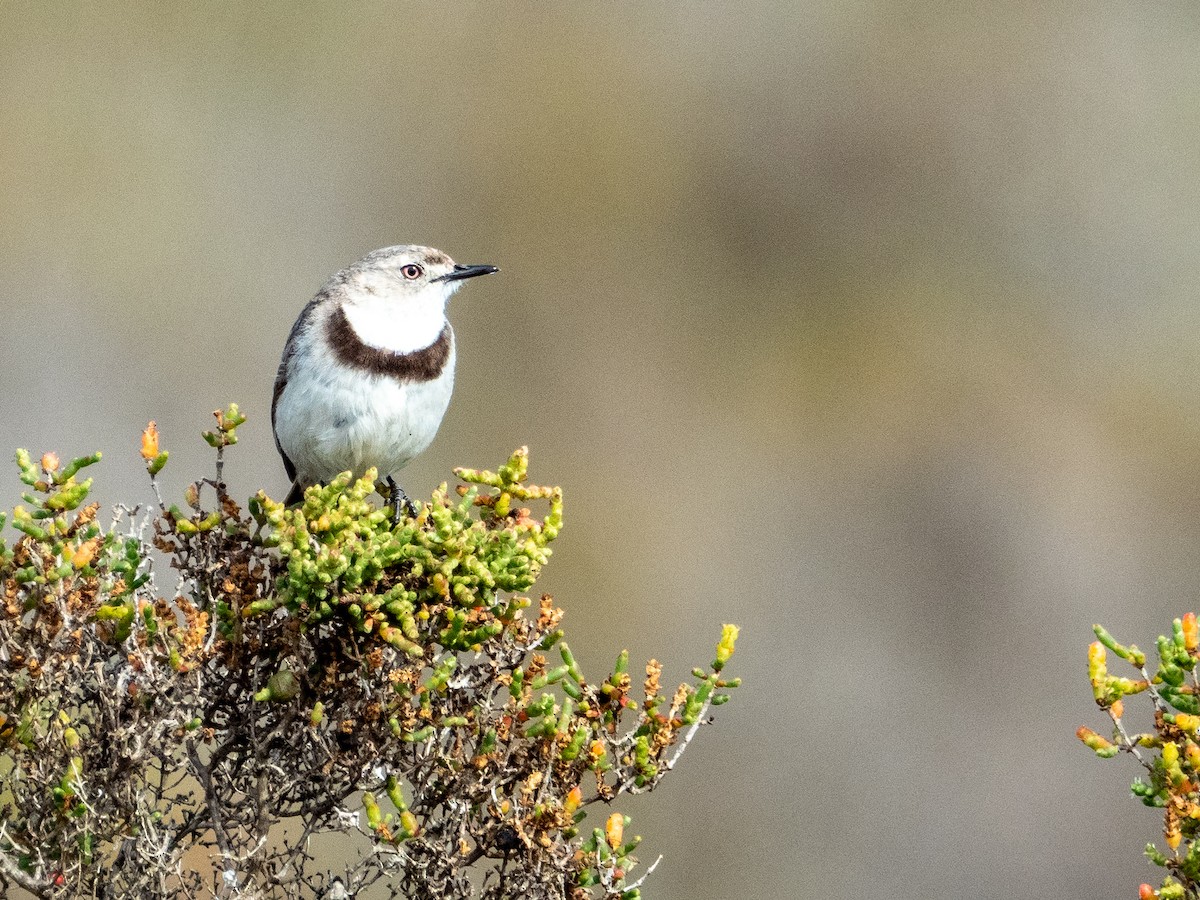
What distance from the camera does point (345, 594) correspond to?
4.04 m

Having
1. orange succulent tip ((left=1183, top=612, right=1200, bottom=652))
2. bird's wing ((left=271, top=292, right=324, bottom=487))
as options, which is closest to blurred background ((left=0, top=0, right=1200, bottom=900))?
bird's wing ((left=271, top=292, right=324, bottom=487))

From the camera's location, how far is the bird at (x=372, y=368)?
6020 mm

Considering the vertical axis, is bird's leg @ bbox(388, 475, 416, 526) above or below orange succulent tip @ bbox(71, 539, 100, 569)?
above

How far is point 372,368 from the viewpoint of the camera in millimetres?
6023

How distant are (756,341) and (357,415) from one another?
12802 mm

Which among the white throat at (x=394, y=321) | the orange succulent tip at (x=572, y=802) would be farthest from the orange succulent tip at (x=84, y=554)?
the white throat at (x=394, y=321)

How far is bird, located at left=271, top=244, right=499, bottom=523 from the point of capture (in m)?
6.02

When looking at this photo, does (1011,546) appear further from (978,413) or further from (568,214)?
(568,214)

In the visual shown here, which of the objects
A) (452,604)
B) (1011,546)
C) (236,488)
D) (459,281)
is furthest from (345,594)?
(1011,546)

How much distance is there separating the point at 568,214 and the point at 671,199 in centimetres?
154

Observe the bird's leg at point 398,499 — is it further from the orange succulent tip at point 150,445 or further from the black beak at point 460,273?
the orange succulent tip at point 150,445

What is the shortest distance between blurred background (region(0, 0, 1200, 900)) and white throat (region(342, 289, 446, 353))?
7020mm

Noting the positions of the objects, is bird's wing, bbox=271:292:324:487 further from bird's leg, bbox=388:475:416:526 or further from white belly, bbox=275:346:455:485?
bird's leg, bbox=388:475:416:526

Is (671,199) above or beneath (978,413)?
above
